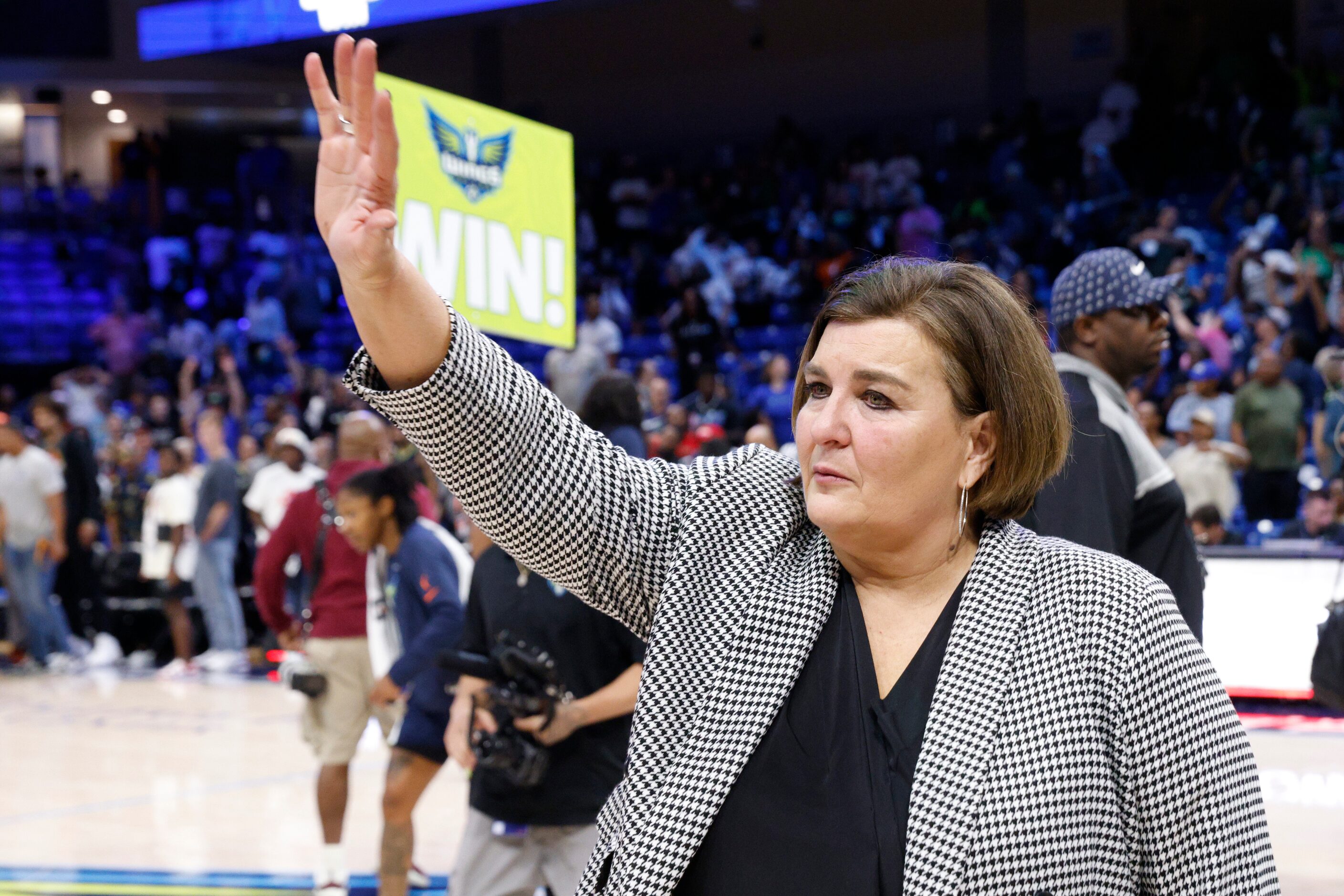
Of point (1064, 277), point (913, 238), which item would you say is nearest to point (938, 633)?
point (1064, 277)

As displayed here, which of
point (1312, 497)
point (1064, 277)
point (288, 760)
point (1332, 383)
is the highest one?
point (1064, 277)

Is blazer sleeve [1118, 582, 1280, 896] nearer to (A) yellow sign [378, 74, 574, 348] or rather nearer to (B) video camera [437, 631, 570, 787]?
(B) video camera [437, 631, 570, 787]

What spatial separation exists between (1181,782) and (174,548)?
10.2 m

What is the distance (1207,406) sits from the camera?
1008cm

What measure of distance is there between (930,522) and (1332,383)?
24.0 ft

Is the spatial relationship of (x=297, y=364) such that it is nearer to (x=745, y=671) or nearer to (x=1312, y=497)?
(x=1312, y=497)

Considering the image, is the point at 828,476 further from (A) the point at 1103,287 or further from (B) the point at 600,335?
(B) the point at 600,335

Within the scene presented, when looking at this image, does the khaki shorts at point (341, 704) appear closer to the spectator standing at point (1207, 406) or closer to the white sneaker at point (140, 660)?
the spectator standing at point (1207, 406)

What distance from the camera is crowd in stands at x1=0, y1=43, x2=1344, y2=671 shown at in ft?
33.7

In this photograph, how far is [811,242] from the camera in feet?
52.1

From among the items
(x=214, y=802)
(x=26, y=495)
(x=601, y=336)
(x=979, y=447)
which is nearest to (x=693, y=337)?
(x=601, y=336)

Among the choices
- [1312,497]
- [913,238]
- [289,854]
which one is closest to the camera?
[289,854]

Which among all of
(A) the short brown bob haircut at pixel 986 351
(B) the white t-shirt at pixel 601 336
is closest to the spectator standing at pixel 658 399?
(B) the white t-shirt at pixel 601 336

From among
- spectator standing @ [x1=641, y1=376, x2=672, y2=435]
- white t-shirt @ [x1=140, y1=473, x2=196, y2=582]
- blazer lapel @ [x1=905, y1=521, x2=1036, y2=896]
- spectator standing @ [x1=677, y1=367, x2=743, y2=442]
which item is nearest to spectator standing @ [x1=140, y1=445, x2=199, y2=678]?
white t-shirt @ [x1=140, y1=473, x2=196, y2=582]
